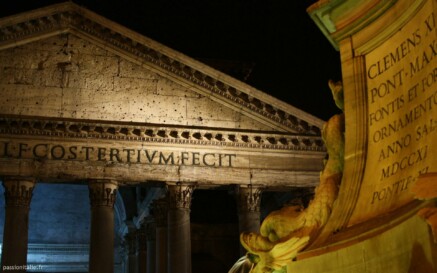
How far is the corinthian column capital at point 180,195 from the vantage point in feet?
50.5

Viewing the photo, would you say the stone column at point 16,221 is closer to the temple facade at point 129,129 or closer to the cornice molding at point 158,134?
the temple facade at point 129,129

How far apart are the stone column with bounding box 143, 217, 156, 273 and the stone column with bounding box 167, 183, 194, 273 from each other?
3461 millimetres

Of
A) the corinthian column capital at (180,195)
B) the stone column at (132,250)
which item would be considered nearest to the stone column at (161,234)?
the corinthian column capital at (180,195)

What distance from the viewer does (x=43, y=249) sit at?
21734 mm

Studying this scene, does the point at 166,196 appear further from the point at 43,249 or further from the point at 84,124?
the point at 43,249

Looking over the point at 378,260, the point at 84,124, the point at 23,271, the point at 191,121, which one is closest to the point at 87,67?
the point at 84,124

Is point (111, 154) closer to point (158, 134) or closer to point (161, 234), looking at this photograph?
point (158, 134)

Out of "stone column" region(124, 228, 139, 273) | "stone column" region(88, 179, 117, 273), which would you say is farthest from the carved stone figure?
"stone column" region(124, 228, 139, 273)

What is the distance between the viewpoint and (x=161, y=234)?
Answer: 17.2 m

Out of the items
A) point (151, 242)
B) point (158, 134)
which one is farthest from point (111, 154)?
point (151, 242)

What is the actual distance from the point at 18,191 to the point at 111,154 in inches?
87.9

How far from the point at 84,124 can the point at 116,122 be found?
0.74m

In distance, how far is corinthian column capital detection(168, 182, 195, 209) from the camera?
50.5 feet

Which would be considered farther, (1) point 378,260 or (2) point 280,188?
(2) point 280,188
